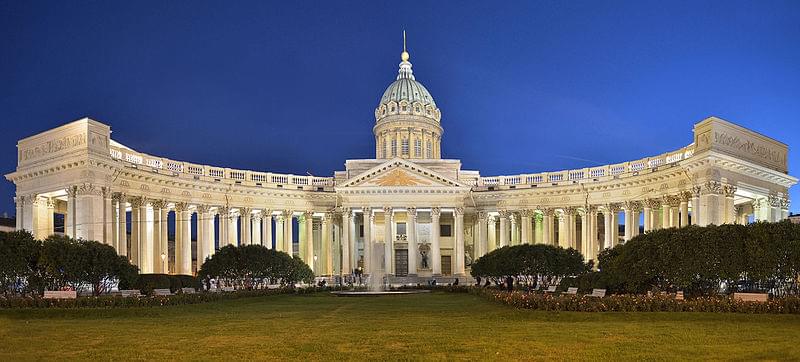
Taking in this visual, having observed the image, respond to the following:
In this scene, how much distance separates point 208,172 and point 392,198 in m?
17.6

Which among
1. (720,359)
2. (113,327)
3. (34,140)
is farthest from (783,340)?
(34,140)

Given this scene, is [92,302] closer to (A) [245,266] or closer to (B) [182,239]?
(A) [245,266]

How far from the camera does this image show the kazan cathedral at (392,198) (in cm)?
4719

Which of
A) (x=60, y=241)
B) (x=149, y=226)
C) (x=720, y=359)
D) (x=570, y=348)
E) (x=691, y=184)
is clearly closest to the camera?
(x=720, y=359)

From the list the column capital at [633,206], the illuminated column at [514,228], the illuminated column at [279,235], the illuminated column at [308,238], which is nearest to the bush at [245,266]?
the illuminated column at [308,238]

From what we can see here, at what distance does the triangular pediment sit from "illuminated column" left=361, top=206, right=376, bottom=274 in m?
2.73

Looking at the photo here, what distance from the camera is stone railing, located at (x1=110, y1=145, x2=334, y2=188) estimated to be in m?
51.9

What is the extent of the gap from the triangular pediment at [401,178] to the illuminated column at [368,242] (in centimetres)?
273

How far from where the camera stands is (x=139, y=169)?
51.5 meters

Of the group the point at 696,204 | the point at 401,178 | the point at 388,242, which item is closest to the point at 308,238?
the point at 388,242

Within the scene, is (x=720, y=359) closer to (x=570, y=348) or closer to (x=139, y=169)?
(x=570, y=348)

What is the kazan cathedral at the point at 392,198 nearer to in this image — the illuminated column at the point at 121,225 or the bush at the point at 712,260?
the illuminated column at the point at 121,225

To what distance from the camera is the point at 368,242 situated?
67.3 m

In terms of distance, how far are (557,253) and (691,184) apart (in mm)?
11955
